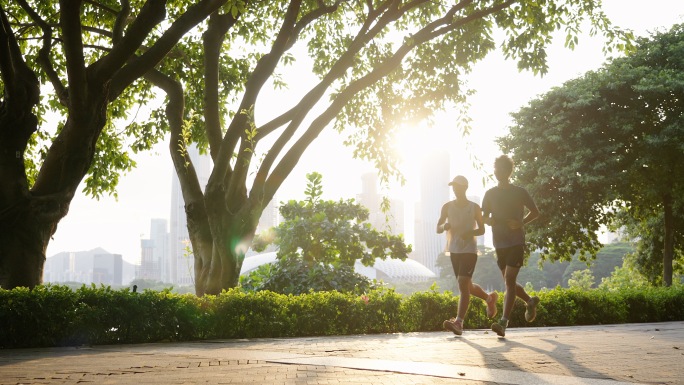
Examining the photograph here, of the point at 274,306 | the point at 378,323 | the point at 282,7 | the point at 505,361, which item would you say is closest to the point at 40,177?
the point at 274,306

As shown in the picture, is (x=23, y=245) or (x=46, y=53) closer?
(x=23, y=245)

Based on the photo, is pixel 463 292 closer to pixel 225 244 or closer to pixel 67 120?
pixel 225 244

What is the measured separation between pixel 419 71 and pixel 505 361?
11221 mm

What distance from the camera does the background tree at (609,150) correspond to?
90.3ft

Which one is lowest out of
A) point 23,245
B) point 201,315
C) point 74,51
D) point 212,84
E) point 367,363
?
point 367,363

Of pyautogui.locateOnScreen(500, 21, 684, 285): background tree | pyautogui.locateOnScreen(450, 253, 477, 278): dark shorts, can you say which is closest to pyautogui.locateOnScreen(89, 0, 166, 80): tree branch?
pyautogui.locateOnScreen(450, 253, 477, 278): dark shorts

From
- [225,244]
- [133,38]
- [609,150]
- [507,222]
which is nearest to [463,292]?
[507,222]

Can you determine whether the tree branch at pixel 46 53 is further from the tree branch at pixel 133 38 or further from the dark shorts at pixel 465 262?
the dark shorts at pixel 465 262

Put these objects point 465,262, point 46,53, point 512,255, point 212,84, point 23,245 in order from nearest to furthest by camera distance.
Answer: point 512,255
point 465,262
point 23,245
point 212,84
point 46,53

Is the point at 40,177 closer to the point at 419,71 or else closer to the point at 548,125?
the point at 419,71

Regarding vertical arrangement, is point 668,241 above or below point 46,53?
below

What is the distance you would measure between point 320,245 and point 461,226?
1003 centimetres

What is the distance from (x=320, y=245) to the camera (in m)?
18.6

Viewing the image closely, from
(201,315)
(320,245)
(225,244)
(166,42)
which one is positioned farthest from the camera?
(320,245)
